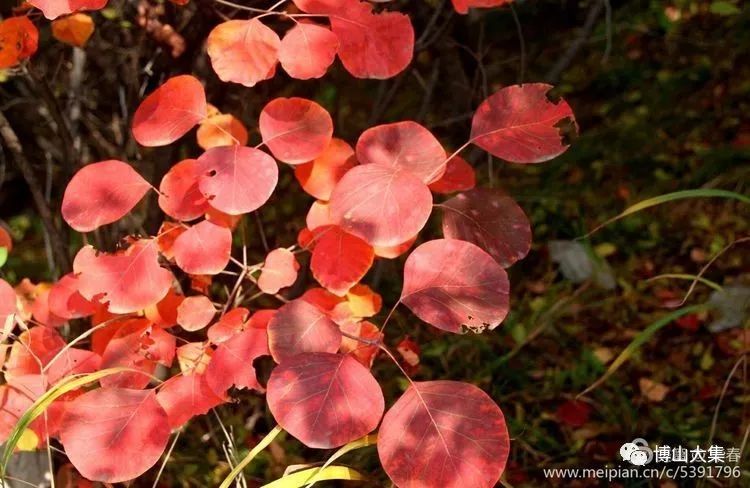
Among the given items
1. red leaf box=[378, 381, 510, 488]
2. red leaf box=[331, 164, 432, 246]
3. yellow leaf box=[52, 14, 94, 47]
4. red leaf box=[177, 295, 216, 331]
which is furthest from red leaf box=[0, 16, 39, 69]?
red leaf box=[378, 381, 510, 488]

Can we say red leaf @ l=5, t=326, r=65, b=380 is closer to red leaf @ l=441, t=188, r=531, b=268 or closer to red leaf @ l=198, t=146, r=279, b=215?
red leaf @ l=198, t=146, r=279, b=215

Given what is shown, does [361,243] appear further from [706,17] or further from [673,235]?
[706,17]

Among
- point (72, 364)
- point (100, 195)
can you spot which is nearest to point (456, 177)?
point (100, 195)

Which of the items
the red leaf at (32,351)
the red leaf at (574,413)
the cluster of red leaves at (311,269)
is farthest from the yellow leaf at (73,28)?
the red leaf at (574,413)

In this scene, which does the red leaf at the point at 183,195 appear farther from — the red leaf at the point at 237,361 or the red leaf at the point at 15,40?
the red leaf at the point at 15,40

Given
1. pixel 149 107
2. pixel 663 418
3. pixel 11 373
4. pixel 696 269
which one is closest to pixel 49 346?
pixel 11 373

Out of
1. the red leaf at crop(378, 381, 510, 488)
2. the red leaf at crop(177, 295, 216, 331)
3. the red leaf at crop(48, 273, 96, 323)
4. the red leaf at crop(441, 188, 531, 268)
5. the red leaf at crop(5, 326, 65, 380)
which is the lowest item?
the red leaf at crop(5, 326, 65, 380)
